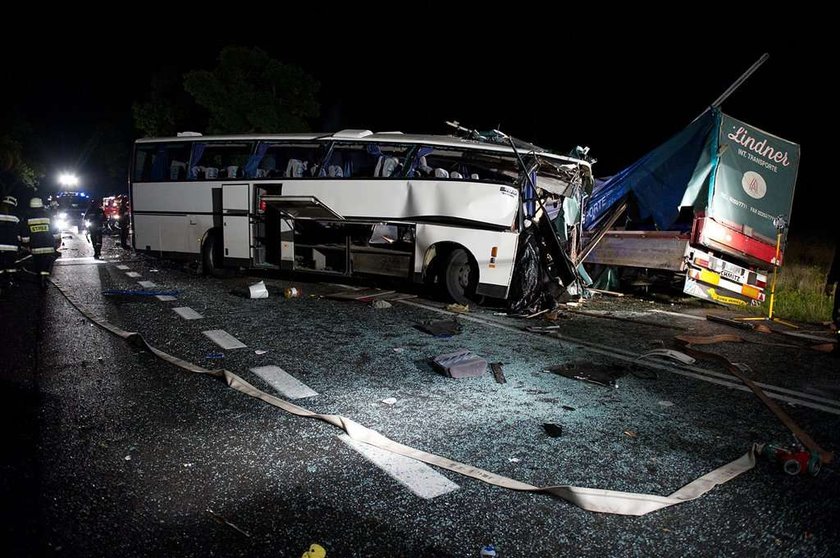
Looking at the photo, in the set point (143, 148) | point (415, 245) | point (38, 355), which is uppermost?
point (143, 148)

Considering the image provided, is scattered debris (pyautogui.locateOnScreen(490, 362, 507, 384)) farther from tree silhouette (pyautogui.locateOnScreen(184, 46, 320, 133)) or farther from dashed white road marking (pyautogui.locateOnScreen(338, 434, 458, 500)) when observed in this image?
tree silhouette (pyautogui.locateOnScreen(184, 46, 320, 133))

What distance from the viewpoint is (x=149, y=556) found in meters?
2.05

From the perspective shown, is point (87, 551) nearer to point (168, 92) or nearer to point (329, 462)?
point (329, 462)

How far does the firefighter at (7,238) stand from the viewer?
819cm

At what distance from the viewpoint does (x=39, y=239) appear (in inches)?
352

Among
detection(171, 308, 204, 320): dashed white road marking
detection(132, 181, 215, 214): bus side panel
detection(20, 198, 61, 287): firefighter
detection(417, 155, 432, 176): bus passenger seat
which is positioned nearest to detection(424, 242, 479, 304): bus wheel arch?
detection(417, 155, 432, 176): bus passenger seat

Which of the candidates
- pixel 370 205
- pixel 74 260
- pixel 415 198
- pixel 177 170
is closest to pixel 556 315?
pixel 415 198

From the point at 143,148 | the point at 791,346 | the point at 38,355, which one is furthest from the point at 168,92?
the point at 791,346

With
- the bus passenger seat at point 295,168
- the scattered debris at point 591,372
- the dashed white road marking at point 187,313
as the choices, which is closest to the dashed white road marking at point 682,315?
the scattered debris at point 591,372

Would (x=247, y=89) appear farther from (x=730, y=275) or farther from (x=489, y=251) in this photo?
(x=730, y=275)

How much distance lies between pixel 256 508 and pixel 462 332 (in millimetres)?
4004

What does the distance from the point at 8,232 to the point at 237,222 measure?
11.4ft

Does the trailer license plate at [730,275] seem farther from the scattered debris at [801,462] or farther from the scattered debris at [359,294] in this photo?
the scattered debris at [801,462]

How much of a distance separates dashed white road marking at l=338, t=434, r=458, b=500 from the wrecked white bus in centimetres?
465
